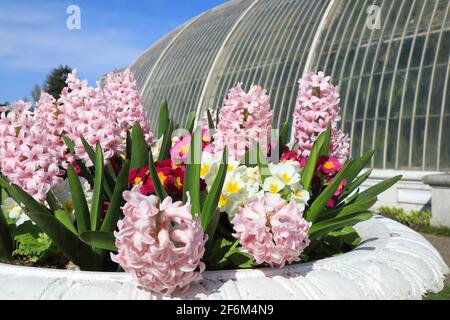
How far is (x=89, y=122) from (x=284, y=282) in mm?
1207

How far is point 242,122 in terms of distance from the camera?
8.99ft

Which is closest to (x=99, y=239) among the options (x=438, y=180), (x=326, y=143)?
(x=326, y=143)

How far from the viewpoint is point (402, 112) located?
11.9 m

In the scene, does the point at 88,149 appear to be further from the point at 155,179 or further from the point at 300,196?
the point at 300,196

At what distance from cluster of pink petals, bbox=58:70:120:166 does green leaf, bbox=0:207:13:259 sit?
0.58 meters

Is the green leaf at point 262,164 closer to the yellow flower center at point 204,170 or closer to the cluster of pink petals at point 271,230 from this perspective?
the yellow flower center at point 204,170

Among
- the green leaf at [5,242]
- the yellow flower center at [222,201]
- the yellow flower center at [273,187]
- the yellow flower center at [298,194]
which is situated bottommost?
the green leaf at [5,242]

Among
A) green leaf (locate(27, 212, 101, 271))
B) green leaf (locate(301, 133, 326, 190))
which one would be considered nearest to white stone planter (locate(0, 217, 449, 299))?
green leaf (locate(27, 212, 101, 271))

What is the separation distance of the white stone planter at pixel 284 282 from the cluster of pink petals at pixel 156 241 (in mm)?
109

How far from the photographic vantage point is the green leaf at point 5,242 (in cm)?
269

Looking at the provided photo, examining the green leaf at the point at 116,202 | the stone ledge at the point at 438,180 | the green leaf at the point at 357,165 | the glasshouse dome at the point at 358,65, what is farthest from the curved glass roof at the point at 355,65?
the green leaf at the point at 116,202

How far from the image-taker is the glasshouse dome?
11625 millimetres
